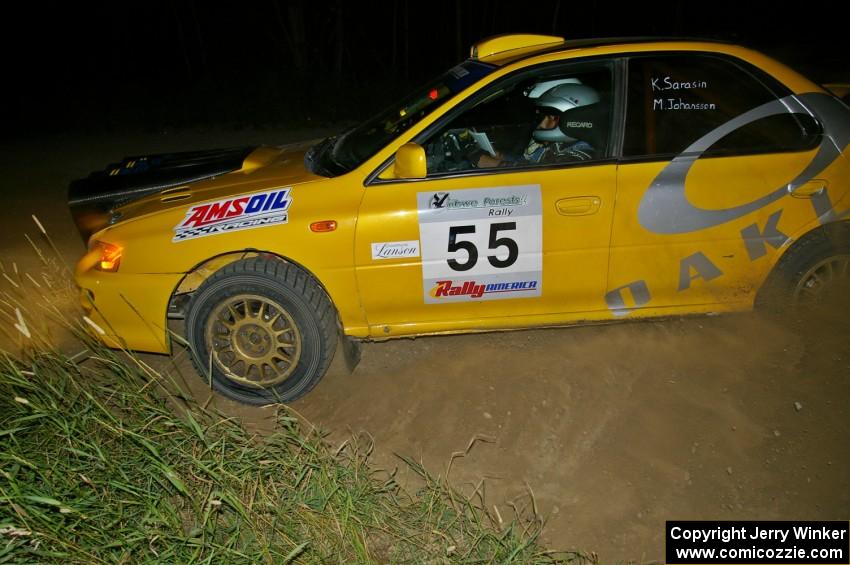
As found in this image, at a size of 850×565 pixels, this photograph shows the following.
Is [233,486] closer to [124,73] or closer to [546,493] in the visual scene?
[546,493]

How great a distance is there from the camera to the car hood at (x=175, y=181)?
380cm

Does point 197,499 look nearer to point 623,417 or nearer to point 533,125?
point 623,417

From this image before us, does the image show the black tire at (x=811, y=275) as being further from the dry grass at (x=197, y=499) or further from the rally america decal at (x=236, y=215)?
the rally america decal at (x=236, y=215)

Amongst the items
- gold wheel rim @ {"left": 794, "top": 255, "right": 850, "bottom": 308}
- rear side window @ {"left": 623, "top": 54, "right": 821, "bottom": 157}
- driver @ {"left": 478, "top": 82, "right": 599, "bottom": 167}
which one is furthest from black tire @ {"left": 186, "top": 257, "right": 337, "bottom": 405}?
A: gold wheel rim @ {"left": 794, "top": 255, "right": 850, "bottom": 308}

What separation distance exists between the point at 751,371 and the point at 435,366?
1868 mm

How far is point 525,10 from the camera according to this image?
21.7 m

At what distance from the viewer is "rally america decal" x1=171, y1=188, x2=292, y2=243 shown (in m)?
3.53

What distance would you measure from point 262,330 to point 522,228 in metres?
1.58

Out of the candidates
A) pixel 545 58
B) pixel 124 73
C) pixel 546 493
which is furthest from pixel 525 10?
pixel 546 493

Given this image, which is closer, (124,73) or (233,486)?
(233,486)

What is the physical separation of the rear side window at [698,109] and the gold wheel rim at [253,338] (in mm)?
2168

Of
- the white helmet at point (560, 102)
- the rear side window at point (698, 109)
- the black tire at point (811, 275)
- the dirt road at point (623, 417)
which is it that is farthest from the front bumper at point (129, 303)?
the black tire at point (811, 275)

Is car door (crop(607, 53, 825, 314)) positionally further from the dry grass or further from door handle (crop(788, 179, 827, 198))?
the dry grass

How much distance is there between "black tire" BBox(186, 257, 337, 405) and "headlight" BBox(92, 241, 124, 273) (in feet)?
1.63
